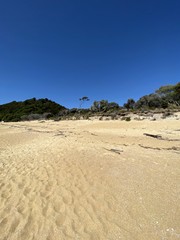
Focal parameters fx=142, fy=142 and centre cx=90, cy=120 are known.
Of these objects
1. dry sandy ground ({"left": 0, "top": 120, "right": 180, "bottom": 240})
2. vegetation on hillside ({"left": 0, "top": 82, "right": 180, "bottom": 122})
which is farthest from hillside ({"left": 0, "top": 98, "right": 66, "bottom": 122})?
dry sandy ground ({"left": 0, "top": 120, "right": 180, "bottom": 240})

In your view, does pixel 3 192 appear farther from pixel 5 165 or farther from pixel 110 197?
pixel 110 197

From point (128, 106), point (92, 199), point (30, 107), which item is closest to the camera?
point (92, 199)

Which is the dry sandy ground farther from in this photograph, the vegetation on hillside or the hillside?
the hillside

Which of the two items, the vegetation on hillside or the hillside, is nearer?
the vegetation on hillside

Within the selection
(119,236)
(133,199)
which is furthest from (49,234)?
(133,199)

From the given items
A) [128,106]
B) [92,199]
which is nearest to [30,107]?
[128,106]

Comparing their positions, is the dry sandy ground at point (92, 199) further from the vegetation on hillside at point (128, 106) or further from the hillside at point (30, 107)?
the hillside at point (30, 107)

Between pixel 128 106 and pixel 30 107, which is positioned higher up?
pixel 30 107

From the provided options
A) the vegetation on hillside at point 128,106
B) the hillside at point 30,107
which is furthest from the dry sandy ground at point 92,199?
the hillside at point 30,107

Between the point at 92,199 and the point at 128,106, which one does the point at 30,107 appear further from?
the point at 92,199

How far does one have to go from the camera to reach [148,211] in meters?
2.78

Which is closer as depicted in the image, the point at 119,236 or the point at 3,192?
the point at 119,236

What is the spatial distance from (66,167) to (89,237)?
9.86 feet

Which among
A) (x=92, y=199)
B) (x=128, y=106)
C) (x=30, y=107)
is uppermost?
(x=30, y=107)
